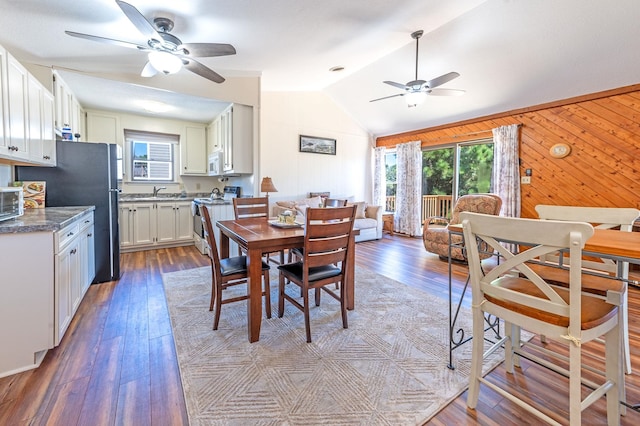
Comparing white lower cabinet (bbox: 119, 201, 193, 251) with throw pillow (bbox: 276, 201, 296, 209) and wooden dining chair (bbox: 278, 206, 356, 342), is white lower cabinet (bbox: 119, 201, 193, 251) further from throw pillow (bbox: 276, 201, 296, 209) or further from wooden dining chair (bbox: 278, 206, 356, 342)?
wooden dining chair (bbox: 278, 206, 356, 342)

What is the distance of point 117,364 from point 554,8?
503 cm

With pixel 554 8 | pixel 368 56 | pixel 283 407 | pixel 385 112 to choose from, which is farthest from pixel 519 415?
pixel 385 112

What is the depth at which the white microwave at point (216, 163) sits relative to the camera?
498 centimetres

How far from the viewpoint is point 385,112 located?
20.7ft

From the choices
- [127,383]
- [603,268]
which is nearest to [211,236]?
[127,383]

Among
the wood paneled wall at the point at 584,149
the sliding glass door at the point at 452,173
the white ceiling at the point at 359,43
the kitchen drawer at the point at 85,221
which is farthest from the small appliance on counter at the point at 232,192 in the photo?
the wood paneled wall at the point at 584,149

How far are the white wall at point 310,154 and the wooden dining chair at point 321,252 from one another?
3.90m

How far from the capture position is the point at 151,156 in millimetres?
5523

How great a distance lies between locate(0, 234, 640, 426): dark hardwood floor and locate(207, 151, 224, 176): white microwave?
2.71 meters

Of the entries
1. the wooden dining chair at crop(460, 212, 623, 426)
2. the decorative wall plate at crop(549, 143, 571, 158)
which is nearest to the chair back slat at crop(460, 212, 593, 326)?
the wooden dining chair at crop(460, 212, 623, 426)

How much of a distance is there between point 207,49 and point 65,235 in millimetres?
1868

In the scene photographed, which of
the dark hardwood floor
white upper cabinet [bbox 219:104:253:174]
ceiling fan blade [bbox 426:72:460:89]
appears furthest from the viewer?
white upper cabinet [bbox 219:104:253:174]

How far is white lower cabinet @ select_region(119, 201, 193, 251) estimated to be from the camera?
4.79 m

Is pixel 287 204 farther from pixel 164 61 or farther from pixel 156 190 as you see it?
pixel 164 61
